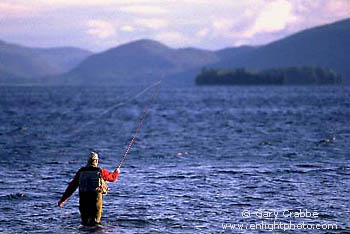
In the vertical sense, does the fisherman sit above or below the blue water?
above

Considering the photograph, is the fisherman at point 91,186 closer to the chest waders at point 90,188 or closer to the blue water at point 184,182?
the chest waders at point 90,188

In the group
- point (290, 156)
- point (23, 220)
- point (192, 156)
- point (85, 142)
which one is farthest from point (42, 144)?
point (23, 220)

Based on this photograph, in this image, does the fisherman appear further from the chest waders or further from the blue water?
the blue water

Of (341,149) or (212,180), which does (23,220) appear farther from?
(341,149)

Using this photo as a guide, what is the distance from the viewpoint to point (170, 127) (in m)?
53.2

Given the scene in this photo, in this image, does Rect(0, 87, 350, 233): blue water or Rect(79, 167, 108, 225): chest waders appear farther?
Rect(0, 87, 350, 233): blue water

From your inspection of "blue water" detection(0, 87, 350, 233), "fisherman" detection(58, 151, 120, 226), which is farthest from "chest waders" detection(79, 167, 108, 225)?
"blue water" detection(0, 87, 350, 233)

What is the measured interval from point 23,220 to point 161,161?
12.4 metres

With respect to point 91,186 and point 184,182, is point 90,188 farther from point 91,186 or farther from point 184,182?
point 184,182

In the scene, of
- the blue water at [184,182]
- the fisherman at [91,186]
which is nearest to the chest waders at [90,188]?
the fisherman at [91,186]

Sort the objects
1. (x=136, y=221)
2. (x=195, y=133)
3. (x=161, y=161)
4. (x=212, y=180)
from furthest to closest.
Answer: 1. (x=195, y=133)
2. (x=161, y=161)
3. (x=212, y=180)
4. (x=136, y=221)

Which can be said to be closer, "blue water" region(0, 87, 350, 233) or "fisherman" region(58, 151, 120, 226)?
"fisherman" region(58, 151, 120, 226)

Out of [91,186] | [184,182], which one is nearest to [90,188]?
[91,186]

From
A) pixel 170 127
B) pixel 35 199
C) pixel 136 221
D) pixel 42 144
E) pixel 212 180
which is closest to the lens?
pixel 136 221
